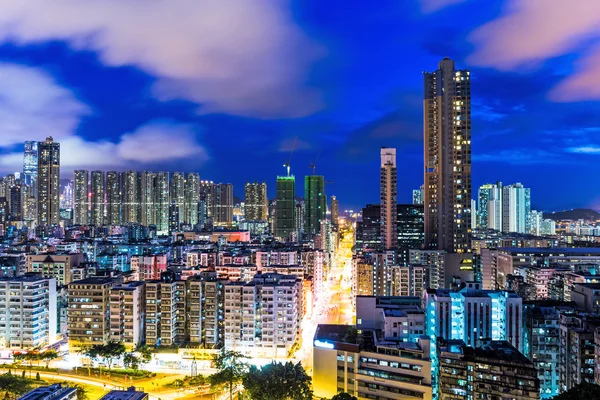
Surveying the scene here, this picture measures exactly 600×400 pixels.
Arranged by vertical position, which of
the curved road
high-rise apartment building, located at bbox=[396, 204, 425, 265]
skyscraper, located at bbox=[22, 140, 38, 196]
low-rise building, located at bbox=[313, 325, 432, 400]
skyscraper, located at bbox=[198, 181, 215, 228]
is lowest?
the curved road

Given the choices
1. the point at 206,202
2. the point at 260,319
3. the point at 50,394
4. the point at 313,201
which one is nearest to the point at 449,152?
the point at 260,319

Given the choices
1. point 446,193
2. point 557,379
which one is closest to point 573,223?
point 446,193

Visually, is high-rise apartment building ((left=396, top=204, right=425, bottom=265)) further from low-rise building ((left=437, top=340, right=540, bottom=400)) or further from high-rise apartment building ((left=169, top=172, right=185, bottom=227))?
high-rise apartment building ((left=169, top=172, right=185, bottom=227))

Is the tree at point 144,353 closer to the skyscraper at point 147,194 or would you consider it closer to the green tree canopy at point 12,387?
the green tree canopy at point 12,387

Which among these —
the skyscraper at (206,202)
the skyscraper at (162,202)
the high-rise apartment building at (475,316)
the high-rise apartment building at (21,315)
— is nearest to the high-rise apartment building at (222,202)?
the skyscraper at (206,202)

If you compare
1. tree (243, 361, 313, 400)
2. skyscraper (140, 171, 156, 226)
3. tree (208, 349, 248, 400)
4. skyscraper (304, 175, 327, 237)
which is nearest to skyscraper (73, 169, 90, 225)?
skyscraper (140, 171, 156, 226)

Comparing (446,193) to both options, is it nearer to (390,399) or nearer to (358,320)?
(358,320)

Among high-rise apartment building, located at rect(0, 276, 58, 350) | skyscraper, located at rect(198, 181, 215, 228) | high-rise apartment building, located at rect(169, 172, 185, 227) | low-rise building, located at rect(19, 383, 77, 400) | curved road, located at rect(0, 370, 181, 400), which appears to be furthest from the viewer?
skyscraper, located at rect(198, 181, 215, 228)
